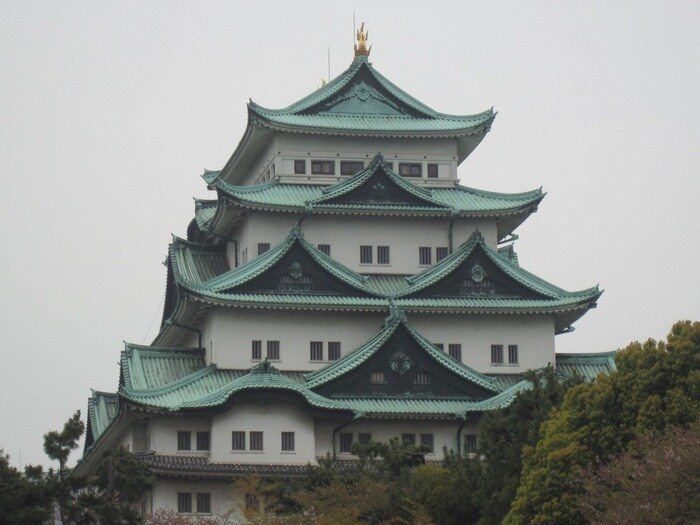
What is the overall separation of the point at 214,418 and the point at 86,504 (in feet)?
26.5

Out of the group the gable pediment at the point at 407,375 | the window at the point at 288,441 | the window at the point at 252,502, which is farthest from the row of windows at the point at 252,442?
the window at the point at 252,502

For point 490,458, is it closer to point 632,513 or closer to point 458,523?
point 458,523

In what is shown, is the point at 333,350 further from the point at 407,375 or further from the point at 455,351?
the point at 455,351

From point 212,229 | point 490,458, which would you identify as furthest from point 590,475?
point 212,229

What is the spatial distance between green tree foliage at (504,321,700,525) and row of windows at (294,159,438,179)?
81.6ft

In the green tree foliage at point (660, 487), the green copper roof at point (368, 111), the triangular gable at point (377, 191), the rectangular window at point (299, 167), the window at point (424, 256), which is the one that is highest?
the green copper roof at point (368, 111)

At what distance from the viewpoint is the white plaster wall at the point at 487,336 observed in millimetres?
63312

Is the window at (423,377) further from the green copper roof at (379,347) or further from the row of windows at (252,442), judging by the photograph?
the row of windows at (252,442)

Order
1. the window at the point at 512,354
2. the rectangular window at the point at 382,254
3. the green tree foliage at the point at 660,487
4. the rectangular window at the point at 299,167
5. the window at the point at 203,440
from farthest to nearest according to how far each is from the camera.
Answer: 1. the rectangular window at the point at 299,167
2. the rectangular window at the point at 382,254
3. the window at the point at 512,354
4. the window at the point at 203,440
5. the green tree foliage at the point at 660,487

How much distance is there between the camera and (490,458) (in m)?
46.6

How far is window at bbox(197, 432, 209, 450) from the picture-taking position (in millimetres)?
57562

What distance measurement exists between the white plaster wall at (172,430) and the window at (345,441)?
5132mm

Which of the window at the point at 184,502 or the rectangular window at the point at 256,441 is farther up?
the rectangular window at the point at 256,441

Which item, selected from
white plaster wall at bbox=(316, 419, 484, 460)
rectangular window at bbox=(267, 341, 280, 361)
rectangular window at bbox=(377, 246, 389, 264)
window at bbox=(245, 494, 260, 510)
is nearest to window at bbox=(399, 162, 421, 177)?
rectangular window at bbox=(377, 246, 389, 264)
